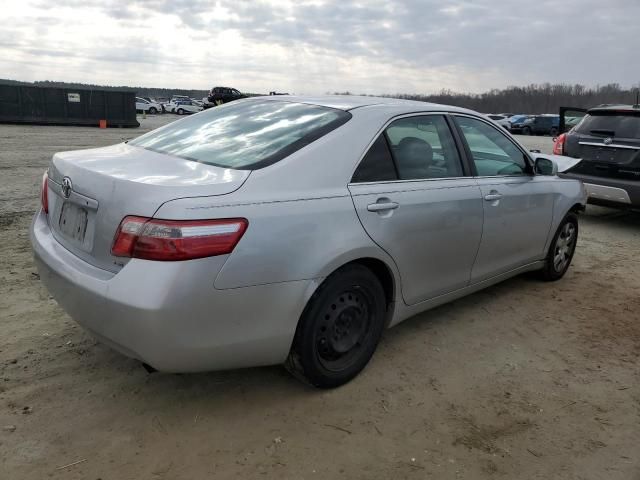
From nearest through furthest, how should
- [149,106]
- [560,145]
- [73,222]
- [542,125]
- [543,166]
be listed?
[73,222] < [543,166] < [560,145] < [542,125] < [149,106]

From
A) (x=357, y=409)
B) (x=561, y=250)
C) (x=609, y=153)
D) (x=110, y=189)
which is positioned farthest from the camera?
(x=609, y=153)

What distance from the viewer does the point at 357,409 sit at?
2.87m

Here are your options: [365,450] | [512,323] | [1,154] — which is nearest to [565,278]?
[512,323]

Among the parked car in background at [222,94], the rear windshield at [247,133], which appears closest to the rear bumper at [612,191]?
the rear windshield at [247,133]

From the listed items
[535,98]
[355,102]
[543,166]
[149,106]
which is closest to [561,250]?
[543,166]

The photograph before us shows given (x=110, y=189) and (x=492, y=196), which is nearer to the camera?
(x=110, y=189)

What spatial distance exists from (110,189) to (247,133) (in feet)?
3.12

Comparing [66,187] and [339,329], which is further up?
[66,187]

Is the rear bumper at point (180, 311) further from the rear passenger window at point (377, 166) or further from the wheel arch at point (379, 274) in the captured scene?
the rear passenger window at point (377, 166)

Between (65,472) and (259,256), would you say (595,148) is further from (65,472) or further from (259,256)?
(65,472)

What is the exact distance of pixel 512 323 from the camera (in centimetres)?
408

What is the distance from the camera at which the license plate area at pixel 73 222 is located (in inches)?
103

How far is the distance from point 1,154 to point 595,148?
13008mm

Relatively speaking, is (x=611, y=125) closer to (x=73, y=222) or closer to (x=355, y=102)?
(x=355, y=102)
